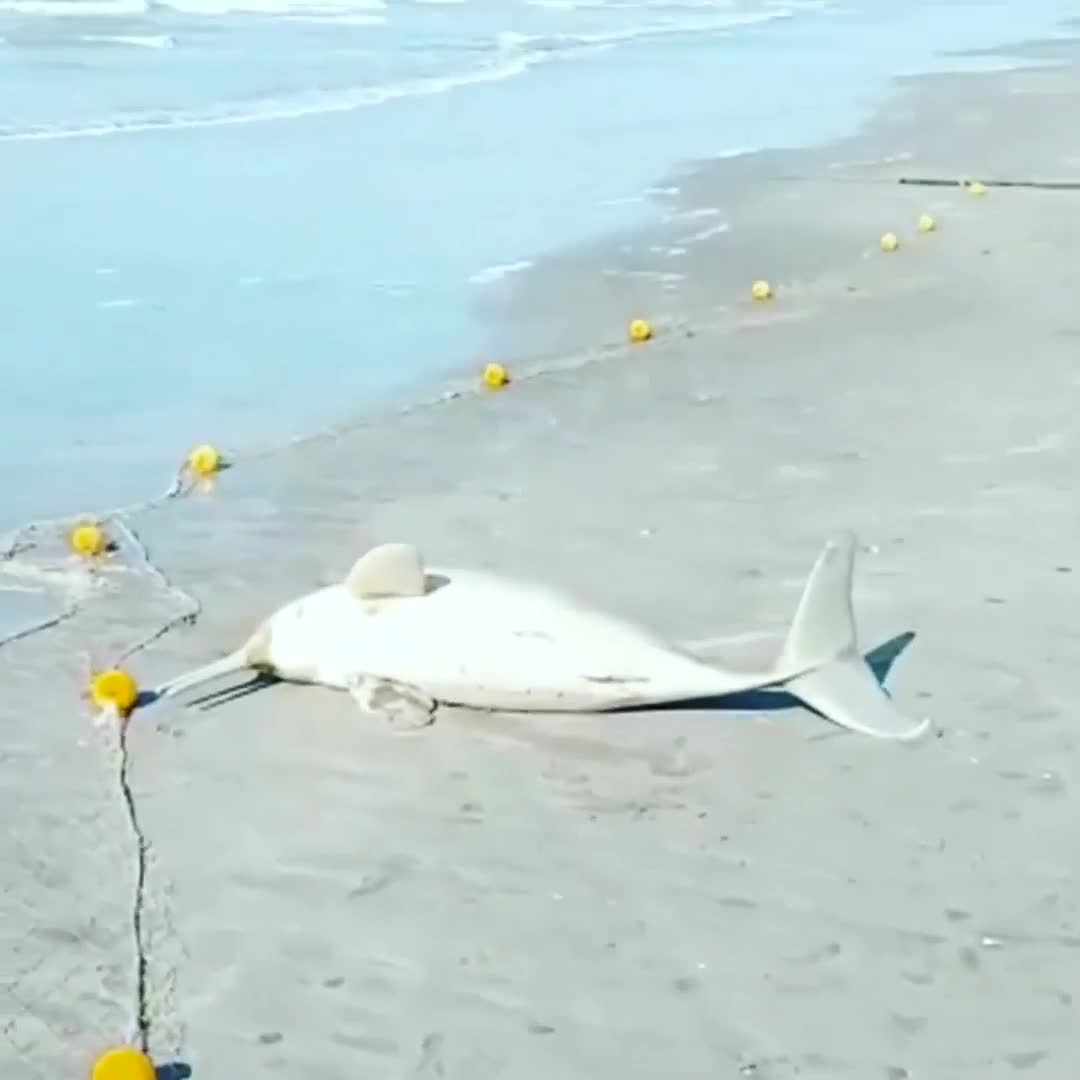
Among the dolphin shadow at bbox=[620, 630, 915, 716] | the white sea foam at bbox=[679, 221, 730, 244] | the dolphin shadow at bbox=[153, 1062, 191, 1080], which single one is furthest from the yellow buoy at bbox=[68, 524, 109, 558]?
the white sea foam at bbox=[679, 221, 730, 244]

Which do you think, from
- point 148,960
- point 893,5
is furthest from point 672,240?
point 893,5

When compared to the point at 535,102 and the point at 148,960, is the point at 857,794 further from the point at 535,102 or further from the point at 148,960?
the point at 535,102

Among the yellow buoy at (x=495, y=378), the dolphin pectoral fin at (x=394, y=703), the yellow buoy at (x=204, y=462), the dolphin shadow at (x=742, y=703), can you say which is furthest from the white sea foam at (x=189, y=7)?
the dolphin shadow at (x=742, y=703)

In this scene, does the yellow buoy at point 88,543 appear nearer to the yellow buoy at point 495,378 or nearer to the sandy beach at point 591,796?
the sandy beach at point 591,796

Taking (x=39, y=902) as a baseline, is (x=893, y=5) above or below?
below

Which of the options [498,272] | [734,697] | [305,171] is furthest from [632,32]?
[734,697]

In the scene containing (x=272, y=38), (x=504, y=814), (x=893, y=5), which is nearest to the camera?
(x=504, y=814)

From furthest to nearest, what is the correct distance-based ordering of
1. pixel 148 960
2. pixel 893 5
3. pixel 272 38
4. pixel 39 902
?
pixel 893 5
pixel 272 38
pixel 39 902
pixel 148 960

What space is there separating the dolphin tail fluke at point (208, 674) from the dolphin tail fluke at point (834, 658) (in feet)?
5.06

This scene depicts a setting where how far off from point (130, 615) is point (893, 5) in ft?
96.0

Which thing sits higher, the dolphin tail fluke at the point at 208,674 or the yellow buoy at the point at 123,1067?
the yellow buoy at the point at 123,1067

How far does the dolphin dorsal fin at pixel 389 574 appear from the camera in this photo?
222 inches

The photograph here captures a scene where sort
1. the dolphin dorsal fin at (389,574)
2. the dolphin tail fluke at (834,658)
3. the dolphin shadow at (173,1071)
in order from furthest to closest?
the dolphin dorsal fin at (389,574), the dolphin tail fluke at (834,658), the dolphin shadow at (173,1071)

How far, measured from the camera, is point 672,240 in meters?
13.6
